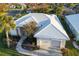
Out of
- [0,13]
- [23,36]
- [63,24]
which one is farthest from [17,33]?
[63,24]

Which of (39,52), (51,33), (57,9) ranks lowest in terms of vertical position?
(39,52)

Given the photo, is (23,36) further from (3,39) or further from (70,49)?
(70,49)

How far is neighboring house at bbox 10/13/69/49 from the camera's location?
3082 millimetres

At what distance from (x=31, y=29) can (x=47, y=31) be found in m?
0.17

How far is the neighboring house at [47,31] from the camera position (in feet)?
10.1

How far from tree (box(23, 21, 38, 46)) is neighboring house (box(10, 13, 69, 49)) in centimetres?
3

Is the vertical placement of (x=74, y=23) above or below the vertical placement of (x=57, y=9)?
below

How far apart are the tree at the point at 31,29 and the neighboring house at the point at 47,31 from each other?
0.03 metres

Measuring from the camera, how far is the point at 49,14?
3131mm

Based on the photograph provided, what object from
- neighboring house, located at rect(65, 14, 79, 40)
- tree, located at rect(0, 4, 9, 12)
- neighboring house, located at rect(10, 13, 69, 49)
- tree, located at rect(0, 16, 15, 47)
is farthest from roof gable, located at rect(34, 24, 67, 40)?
tree, located at rect(0, 4, 9, 12)

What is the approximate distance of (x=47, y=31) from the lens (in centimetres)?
308

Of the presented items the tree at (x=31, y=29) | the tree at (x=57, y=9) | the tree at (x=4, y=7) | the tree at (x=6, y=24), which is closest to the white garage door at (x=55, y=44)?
the tree at (x=31, y=29)

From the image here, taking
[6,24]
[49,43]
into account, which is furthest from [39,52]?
[6,24]

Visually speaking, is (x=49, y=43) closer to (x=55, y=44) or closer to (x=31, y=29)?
(x=55, y=44)
